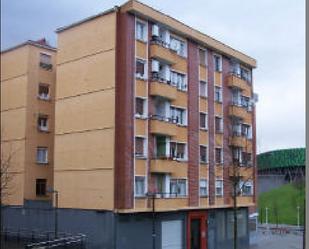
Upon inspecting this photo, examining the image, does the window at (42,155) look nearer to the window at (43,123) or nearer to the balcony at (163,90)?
the window at (43,123)

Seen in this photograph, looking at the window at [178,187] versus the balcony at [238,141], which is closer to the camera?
the window at [178,187]

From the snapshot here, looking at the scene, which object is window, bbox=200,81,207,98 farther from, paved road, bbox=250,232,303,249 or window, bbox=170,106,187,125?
paved road, bbox=250,232,303,249

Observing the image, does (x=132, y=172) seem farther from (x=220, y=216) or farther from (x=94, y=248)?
(x=220, y=216)

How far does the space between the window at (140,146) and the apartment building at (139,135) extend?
1.0 inches

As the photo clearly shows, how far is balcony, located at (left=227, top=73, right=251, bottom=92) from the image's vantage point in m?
17.3

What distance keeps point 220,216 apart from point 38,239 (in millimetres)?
5768

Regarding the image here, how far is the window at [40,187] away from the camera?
15.3 meters

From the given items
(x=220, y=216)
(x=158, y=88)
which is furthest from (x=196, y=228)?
(x=158, y=88)

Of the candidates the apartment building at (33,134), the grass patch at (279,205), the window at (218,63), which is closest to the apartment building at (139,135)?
the window at (218,63)

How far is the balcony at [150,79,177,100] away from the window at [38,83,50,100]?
3.33 m

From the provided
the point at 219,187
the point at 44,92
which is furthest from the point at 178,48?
the point at 219,187

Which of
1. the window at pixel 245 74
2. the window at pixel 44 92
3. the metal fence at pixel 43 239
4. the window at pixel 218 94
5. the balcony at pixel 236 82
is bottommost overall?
the metal fence at pixel 43 239

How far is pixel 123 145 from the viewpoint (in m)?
13.0

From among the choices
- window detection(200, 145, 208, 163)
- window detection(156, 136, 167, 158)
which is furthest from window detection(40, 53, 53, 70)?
window detection(200, 145, 208, 163)
